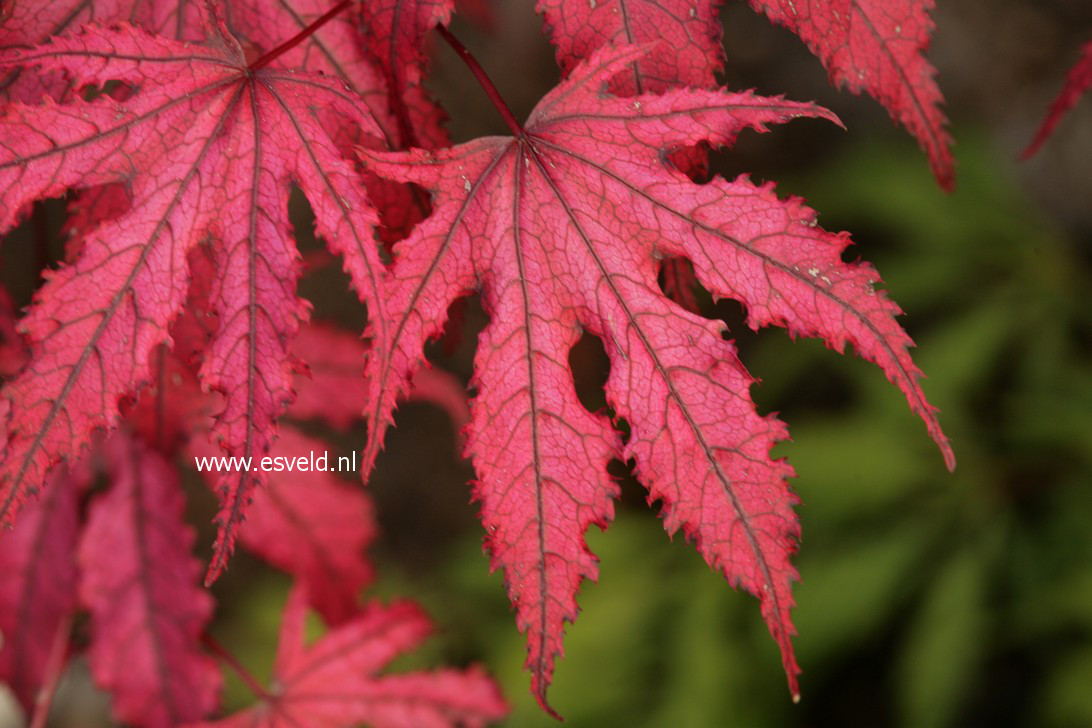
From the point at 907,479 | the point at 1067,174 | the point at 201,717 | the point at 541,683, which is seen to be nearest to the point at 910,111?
the point at 541,683

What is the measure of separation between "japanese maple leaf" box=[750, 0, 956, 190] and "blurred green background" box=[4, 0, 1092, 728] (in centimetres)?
138

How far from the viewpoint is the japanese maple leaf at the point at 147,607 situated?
3.07 ft

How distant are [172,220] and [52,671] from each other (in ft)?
2.24

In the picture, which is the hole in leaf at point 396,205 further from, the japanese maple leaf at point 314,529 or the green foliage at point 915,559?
the green foliage at point 915,559

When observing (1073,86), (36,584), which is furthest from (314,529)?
(1073,86)

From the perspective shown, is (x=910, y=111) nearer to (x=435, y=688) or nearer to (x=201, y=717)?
(x=435, y=688)

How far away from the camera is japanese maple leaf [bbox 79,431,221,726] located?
935 mm

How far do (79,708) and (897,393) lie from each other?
2.55 metres

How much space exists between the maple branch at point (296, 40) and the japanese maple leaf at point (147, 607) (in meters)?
0.50

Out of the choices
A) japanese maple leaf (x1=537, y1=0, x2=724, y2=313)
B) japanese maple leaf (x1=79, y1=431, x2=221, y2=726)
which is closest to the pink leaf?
japanese maple leaf (x1=79, y1=431, x2=221, y2=726)

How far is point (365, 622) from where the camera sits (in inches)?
41.8

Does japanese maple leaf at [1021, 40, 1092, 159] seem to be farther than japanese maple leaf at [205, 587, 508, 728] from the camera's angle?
No

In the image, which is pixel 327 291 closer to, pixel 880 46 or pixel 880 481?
pixel 880 481

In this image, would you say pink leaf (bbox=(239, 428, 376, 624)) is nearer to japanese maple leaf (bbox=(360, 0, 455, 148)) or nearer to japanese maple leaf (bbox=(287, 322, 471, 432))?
japanese maple leaf (bbox=(287, 322, 471, 432))
